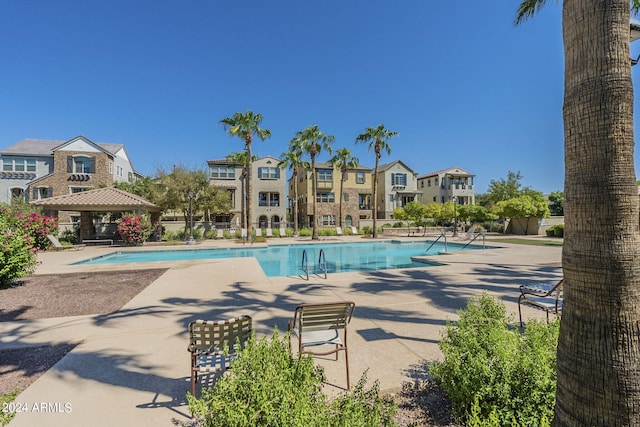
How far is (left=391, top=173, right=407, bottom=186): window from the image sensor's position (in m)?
43.6

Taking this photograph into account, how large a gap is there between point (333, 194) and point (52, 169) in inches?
1284

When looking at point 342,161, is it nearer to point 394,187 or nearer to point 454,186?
point 394,187

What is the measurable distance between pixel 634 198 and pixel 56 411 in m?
5.30

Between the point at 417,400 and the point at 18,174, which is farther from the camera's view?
the point at 18,174

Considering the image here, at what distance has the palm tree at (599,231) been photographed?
5.65 ft

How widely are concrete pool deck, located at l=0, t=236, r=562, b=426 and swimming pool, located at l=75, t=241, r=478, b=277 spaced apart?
13.8ft

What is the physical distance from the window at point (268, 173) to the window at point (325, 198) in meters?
6.32

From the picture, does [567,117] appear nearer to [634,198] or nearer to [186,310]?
[634,198]

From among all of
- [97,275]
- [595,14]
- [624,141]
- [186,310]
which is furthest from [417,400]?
[97,275]

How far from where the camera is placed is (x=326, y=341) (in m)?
3.48

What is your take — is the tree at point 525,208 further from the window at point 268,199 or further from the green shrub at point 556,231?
the window at point 268,199

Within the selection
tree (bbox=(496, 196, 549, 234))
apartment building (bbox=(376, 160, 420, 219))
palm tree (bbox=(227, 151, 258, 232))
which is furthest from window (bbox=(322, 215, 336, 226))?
tree (bbox=(496, 196, 549, 234))

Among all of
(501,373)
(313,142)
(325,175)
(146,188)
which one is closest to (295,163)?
(313,142)

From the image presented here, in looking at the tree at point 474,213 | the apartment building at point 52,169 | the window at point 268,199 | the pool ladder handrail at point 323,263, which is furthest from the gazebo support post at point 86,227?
the tree at point 474,213
